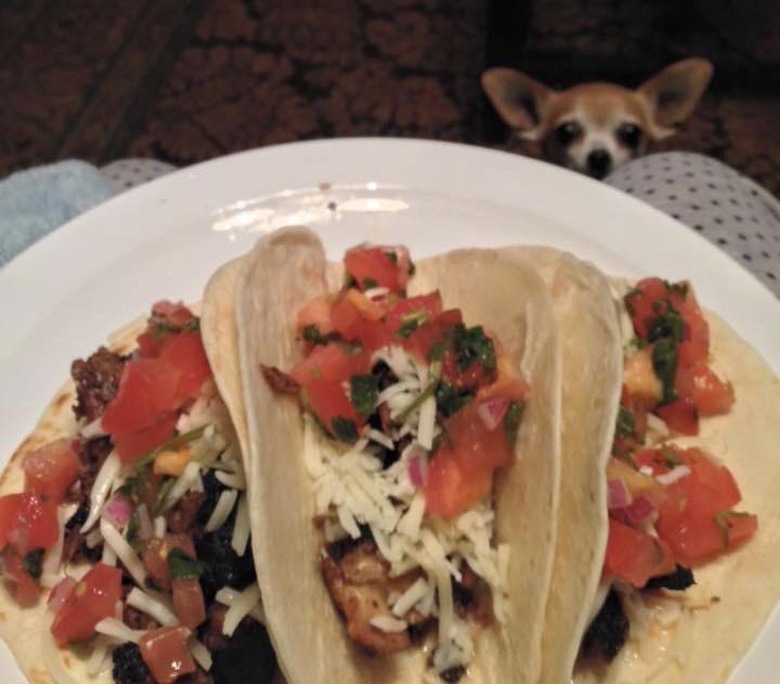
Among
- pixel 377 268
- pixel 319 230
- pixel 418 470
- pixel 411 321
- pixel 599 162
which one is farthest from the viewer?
pixel 599 162

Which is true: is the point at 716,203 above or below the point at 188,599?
below

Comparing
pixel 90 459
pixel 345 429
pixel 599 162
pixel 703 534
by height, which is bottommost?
pixel 599 162

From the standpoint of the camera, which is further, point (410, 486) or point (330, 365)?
point (330, 365)

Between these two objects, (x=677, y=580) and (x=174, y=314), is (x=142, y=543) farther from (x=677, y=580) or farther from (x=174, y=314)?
(x=677, y=580)

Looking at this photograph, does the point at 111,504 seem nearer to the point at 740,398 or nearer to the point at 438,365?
the point at 438,365

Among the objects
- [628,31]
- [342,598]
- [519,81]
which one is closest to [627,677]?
[342,598]

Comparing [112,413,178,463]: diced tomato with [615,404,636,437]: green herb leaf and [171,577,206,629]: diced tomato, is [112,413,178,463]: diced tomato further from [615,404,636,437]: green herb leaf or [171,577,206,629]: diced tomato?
[615,404,636,437]: green herb leaf

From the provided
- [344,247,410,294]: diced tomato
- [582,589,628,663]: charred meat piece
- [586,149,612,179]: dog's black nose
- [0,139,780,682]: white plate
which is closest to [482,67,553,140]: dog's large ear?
[586,149,612,179]: dog's black nose

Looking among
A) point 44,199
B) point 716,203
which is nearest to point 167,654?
point 44,199
